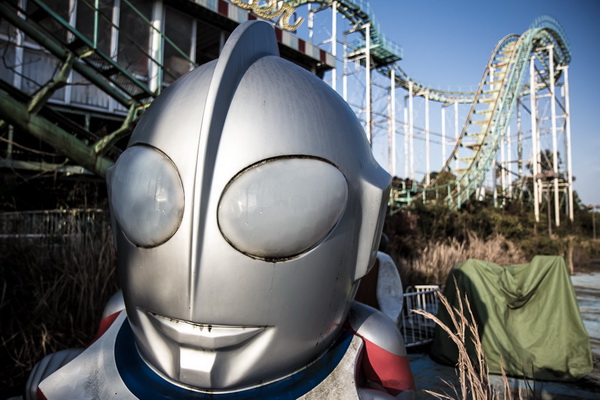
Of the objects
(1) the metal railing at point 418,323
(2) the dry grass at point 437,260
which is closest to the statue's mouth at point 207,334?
(1) the metal railing at point 418,323

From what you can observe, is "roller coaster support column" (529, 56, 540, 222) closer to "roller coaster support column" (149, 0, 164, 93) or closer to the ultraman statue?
"roller coaster support column" (149, 0, 164, 93)

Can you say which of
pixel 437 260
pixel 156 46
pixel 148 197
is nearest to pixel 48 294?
pixel 148 197

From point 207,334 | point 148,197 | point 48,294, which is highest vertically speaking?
point 148,197

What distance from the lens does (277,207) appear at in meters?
→ 0.97

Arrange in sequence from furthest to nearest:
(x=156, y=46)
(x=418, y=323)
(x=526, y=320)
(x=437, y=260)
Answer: (x=156, y=46) → (x=437, y=260) → (x=418, y=323) → (x=526, y=320)

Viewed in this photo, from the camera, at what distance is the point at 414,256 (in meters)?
7.48

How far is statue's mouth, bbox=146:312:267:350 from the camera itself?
99 centimetres

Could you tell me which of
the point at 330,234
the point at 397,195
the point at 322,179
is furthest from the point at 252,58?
the point at 397,195

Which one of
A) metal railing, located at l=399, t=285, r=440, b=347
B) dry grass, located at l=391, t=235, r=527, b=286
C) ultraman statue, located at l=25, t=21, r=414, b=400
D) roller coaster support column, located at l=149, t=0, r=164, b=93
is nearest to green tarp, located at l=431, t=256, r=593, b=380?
metal railing, located at l=399, t=285, r=440, b=347

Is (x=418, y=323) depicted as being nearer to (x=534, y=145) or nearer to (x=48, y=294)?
(x=48, y=294)

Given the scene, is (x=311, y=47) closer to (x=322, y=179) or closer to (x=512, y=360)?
(x=512, y=360)

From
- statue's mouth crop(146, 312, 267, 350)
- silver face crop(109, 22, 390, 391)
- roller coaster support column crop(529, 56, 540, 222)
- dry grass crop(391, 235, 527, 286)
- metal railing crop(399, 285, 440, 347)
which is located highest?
roller coaster support column crop(529, 56, 540, 222)

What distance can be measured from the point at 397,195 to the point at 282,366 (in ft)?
42.9

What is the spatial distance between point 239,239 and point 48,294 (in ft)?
8.29
